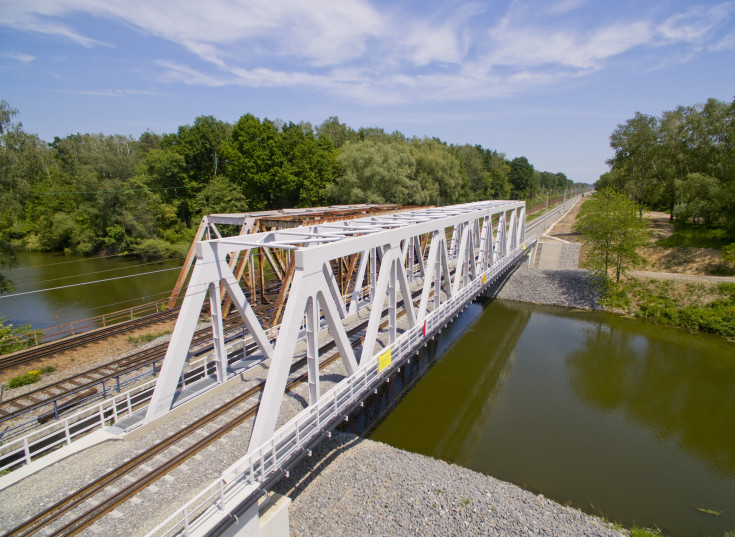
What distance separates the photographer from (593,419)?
1447cm

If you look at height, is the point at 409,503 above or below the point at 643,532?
above

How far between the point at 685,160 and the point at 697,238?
8.40m

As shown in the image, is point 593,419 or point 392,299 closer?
point 392,299

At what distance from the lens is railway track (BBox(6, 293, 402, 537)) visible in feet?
22.9

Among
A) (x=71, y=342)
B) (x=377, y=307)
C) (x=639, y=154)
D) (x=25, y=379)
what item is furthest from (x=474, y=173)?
(x=25, y=379)

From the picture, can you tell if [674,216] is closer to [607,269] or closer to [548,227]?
[548,227]

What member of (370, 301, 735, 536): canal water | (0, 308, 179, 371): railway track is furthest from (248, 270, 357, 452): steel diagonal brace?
(0, 308, 179, 371): railway track

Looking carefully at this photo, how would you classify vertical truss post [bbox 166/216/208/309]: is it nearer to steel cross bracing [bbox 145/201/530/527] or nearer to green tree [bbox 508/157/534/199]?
steel cross bracing [bbox 145/201/530/527]

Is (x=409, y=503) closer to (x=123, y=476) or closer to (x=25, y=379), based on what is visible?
(x=123, y=476)

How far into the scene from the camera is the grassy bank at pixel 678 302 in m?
Answer: 23.1

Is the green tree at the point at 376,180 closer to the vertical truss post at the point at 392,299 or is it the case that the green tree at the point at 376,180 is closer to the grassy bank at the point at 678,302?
the grassy bank at the point at 678,302

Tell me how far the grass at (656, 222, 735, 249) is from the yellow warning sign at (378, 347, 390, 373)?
34.3 metres

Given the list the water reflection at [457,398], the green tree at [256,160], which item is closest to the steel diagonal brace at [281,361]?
the water reflection at [457,398]

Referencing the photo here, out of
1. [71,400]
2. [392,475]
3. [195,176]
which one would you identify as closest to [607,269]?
[392,475]
